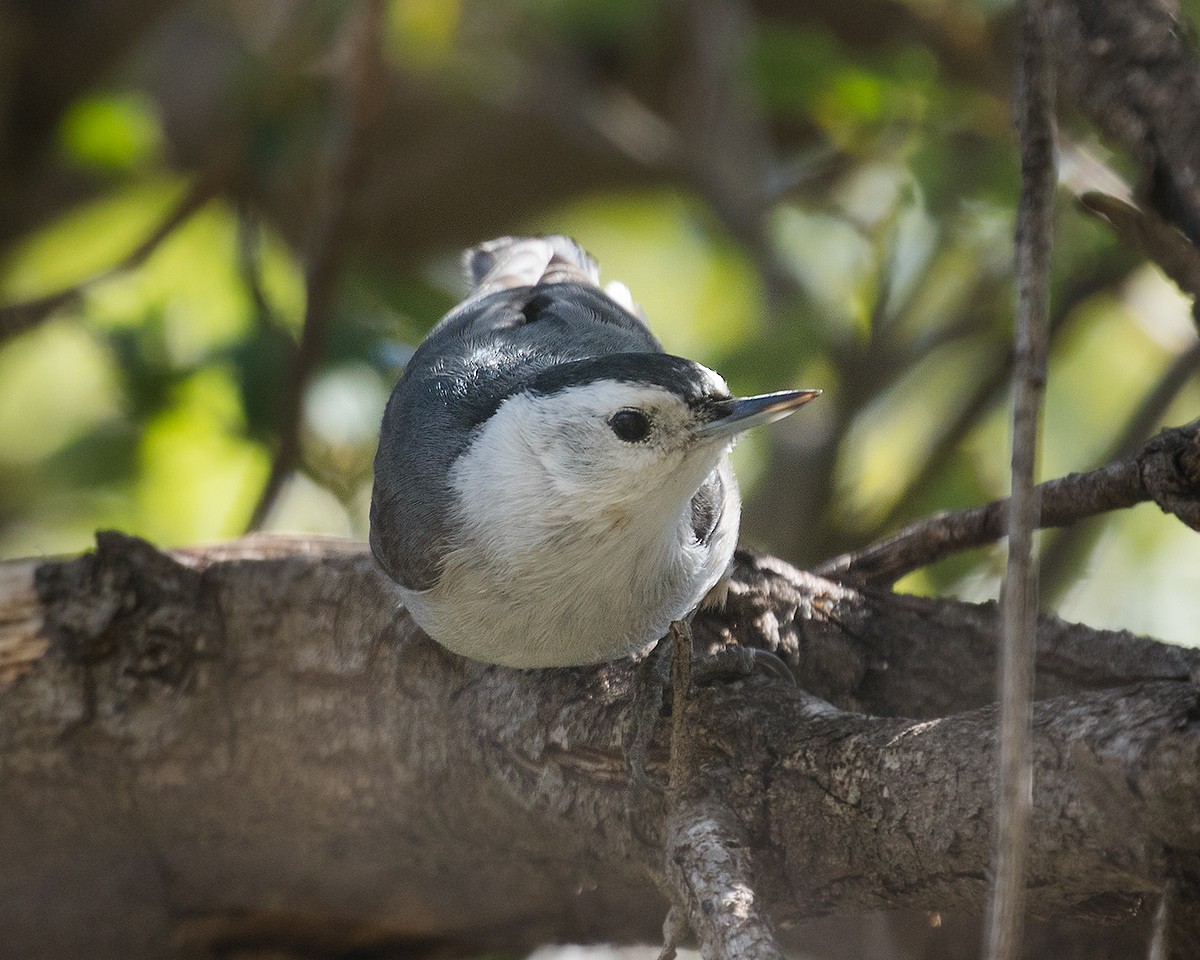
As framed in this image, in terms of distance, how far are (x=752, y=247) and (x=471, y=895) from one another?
1.88 metres

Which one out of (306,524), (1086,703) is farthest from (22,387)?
(1086,703)

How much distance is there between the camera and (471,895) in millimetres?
2316

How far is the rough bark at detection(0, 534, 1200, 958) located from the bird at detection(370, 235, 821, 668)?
128 mm

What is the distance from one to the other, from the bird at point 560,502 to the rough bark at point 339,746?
13cm

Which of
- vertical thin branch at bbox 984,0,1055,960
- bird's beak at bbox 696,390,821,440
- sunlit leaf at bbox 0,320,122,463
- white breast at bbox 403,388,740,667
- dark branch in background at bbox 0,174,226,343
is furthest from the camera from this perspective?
sunlit leaf at bbox 0,320,122,463

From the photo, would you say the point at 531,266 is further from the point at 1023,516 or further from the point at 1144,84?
the point at 1023,516

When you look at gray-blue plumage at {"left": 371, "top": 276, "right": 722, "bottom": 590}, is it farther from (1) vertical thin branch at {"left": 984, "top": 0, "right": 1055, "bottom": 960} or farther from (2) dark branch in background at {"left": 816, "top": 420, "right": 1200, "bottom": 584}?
(1) vertical thin branch at {"left": 984, "top": 0, "right": 1055, "bottom": 960}

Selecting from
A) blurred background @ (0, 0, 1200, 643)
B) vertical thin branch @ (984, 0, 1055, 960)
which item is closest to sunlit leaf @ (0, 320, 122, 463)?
blurred background @ (0, 0, 1200, 643)

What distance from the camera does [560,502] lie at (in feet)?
6.52

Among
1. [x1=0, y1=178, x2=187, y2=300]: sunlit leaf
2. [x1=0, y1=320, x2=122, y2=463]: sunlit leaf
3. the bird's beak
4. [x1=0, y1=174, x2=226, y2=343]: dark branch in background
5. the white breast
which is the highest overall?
[x1=0, y1=178, x2=187, y2=300]: sunlit leaf

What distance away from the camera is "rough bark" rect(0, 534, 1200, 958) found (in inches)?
79.8

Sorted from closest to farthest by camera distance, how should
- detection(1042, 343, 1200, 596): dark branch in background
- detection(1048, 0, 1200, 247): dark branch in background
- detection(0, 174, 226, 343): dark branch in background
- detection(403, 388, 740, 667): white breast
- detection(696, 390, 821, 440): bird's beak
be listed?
detection(1048, 0, 1200, 247): dark branch in background
detection(696, 390, 821, 440): bird's beak
detection(403, 388, 740, 667): white breast
detection(1042, 343, 1200, 596): dark branch in background
detection(0, 174, 226, 343): dark branch in background

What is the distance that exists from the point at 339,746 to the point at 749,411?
93cm

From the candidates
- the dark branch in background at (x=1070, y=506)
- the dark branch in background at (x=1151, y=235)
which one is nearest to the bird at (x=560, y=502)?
the dark branch in background at (x=1070, y=506)
